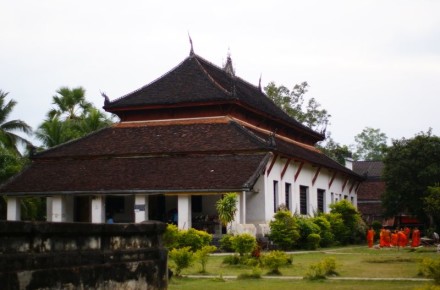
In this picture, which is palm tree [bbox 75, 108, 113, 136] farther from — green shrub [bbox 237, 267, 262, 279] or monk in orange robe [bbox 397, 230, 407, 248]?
green shrub [bbox 237, 267, 262, 279]

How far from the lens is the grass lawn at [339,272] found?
49.1 ft

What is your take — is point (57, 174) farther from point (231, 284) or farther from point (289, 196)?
point (231, 284)

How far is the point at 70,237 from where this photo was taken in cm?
955

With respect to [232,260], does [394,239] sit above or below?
above

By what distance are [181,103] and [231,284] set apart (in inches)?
711

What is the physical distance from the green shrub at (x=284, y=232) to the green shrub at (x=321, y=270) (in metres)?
10.5

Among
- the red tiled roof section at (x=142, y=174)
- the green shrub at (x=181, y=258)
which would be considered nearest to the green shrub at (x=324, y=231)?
the red tiled roof section at (x=142, y=174)

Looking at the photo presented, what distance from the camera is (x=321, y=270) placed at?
16.7m

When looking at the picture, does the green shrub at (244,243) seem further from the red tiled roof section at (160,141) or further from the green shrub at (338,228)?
the green shrub at (338,228)

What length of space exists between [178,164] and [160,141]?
2.07m

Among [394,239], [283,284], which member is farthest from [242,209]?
[283,284]

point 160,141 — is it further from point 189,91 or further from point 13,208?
point 13,208

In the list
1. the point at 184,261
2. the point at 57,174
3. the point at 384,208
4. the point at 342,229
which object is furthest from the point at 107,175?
the point at 384,208

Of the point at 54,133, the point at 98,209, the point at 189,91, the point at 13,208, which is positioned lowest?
the point at 98,209
